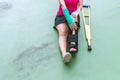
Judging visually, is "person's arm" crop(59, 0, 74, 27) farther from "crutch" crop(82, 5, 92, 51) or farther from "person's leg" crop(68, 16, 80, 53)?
"crutch" crop(82, 5, 92, 51)

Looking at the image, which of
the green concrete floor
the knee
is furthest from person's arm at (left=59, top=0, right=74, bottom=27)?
the green concrete floor

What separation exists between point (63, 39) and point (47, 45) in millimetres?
184

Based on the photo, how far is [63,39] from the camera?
306 cm

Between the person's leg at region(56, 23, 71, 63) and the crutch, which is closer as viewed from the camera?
the person's leg at region(56, 23, 71, 63)

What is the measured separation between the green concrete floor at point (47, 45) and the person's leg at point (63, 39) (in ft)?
0.25

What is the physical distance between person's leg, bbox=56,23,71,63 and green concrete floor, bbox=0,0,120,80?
0.08m

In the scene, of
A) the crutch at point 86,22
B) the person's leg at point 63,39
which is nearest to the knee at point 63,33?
the person's leg at point 63,39

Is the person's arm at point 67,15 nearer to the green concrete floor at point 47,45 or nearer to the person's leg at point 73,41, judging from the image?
the person's leg at point 73,41

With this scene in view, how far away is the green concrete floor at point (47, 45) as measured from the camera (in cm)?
275

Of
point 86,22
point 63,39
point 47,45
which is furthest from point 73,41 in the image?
point 86,22

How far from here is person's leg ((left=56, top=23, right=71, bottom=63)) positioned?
2810 millimetres

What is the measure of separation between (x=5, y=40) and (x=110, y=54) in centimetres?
111

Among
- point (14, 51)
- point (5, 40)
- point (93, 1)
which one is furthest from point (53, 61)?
point (93, 1)

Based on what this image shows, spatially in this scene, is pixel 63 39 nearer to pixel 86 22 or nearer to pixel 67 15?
pixel 67 15
